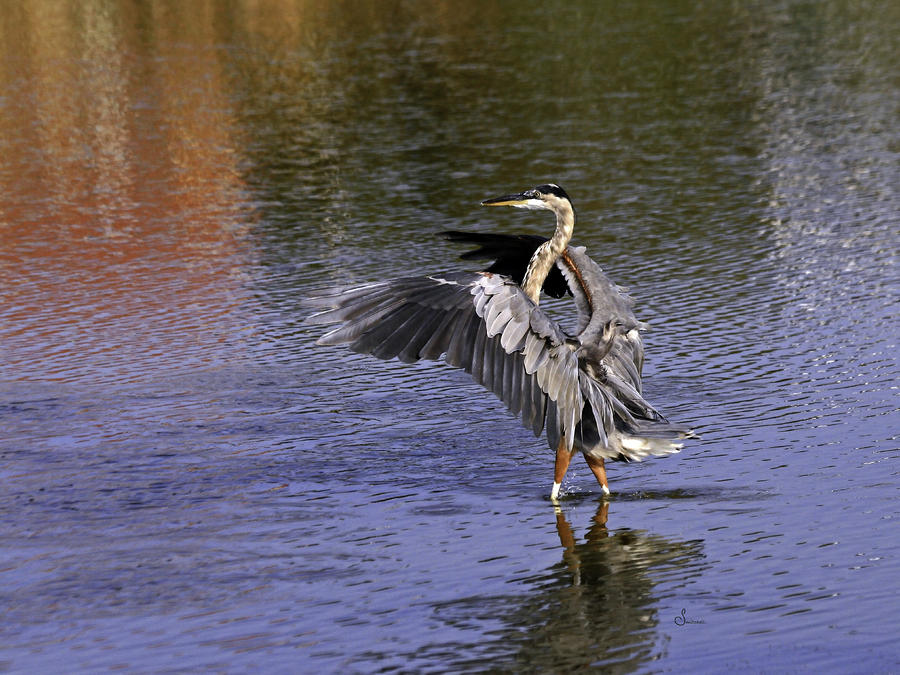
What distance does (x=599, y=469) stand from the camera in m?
9.66

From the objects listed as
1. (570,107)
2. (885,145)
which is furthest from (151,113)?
(885,145)

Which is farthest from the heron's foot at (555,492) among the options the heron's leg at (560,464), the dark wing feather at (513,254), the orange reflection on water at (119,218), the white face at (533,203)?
the orange reflection on water at (119,218)

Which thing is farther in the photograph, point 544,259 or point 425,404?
point 425,404

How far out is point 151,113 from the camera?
97.8 ft

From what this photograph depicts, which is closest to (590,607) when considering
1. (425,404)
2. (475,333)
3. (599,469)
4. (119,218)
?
(599,469)

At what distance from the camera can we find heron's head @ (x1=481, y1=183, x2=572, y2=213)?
408 inches

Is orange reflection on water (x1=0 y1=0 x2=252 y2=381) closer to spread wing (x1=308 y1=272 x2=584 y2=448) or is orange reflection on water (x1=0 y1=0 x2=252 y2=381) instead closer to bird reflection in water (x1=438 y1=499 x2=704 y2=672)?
spread wing (x1=308 y1=272 x2=584 y2=448)

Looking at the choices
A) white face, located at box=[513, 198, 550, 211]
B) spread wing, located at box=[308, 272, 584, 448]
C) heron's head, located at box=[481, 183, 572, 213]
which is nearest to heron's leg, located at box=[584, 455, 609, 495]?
spread wing, located at box=[308, 272, 584, 448]

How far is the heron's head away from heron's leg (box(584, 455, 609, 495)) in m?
1.93

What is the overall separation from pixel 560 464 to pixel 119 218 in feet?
40.7

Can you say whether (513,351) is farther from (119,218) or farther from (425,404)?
(119,218)

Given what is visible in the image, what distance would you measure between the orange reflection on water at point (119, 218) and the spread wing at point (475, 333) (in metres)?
4.48

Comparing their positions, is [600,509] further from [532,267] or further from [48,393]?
[48,393]

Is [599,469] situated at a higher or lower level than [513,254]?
lower
